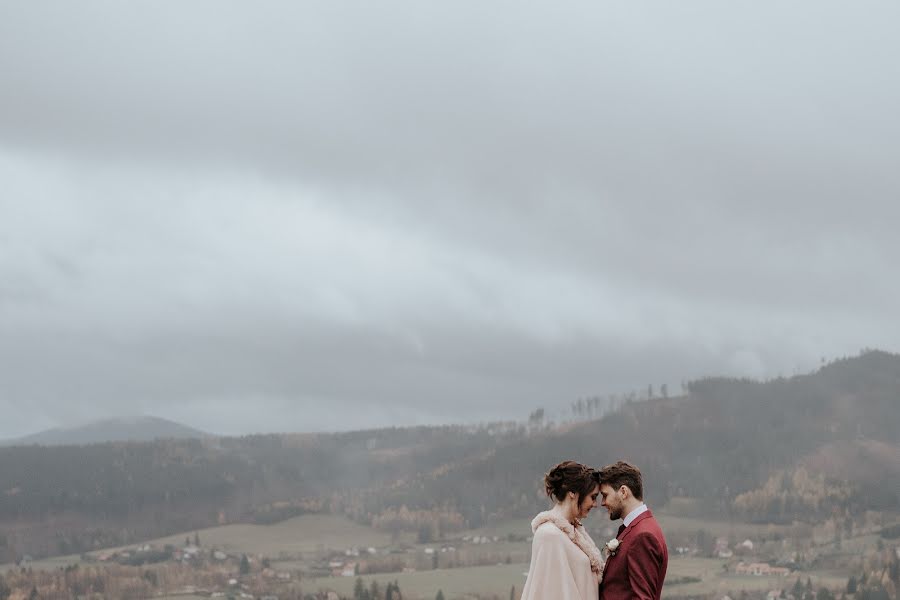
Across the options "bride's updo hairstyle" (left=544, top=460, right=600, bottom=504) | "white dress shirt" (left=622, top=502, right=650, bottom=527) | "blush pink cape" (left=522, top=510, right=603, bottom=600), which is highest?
"bride's updo hairstyle" (left=544, top=460, right=600, bottom=504)

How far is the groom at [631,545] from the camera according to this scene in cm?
1423

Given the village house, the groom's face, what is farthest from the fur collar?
the village house

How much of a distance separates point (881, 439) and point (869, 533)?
19.3 meters

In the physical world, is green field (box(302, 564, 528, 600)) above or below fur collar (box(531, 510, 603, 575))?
below

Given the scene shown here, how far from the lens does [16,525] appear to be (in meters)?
197

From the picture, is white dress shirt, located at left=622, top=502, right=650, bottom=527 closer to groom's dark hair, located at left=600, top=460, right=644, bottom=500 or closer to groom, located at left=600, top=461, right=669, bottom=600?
groom, located at left=600, top=461, right=669, bottom=600

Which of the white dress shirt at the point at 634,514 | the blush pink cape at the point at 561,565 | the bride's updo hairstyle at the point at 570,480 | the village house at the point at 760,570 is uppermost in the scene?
the bride's updo hairstyle at the point at 570,480

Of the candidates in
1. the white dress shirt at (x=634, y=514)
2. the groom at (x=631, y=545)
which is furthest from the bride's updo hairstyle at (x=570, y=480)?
the white dress shirt at (x=634, y=514)

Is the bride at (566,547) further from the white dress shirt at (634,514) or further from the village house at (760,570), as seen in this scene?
the village house at (760,570)

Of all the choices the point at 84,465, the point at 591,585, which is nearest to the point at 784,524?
the point at 84,465

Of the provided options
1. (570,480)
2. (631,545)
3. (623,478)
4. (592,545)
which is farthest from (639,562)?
(570,480)

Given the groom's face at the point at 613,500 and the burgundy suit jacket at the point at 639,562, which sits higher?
the groom's face at the point at 613,500

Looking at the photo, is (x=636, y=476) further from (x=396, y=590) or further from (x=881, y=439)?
(x=881, y=439)

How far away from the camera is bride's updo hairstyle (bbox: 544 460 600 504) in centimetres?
1459
